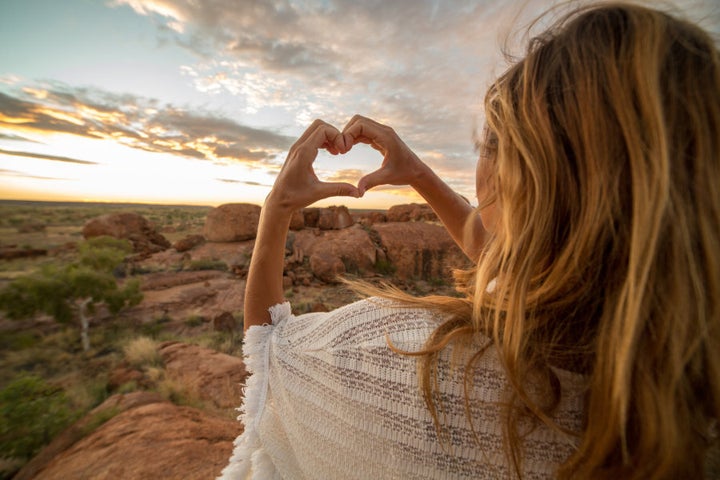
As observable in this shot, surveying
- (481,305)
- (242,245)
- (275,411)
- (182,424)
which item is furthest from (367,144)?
(242,245)

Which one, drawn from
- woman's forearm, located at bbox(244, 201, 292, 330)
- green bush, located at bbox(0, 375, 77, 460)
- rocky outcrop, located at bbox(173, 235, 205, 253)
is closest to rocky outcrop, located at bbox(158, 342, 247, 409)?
green bush, located at bbox(0, 375, 77, 460)

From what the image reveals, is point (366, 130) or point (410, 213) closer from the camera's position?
point (366, 130)

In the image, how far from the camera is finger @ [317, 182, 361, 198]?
109cm

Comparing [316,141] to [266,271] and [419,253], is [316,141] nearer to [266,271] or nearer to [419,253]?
[266,271]

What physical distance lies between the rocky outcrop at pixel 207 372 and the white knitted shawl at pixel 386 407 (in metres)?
3.02

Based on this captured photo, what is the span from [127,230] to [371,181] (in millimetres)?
18487

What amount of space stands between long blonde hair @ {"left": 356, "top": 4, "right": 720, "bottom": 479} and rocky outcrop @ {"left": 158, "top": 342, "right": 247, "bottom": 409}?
3485 mm

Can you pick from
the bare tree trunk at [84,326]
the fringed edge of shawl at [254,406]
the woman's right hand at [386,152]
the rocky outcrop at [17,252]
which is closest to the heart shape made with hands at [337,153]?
the woman's right hand at [386,152]

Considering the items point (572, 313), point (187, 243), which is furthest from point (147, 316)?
point (572, 313)

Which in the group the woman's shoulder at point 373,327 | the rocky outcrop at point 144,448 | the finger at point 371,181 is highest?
the finger at point 371,181

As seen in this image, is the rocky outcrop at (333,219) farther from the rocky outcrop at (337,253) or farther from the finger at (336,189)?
the finger at (336,189)

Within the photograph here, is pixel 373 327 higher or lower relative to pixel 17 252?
higher

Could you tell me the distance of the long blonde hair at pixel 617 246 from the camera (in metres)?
0.57

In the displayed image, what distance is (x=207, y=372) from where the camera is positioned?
13.8ft
